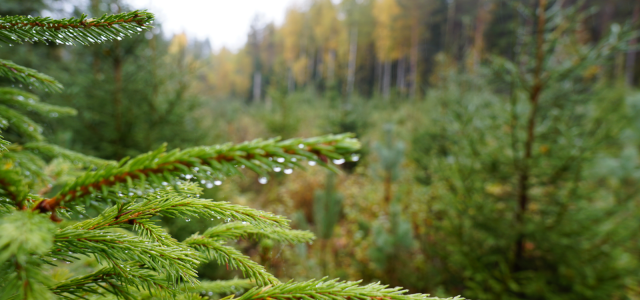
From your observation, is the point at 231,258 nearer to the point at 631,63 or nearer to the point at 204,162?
the point at 204,162

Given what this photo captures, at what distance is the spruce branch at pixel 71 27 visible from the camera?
21.4 inches

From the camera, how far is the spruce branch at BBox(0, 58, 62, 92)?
2.11ft

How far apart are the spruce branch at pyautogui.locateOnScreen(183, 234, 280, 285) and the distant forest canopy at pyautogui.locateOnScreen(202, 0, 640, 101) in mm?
18254

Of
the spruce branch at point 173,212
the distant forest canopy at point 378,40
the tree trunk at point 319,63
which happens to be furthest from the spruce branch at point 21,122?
the tree trunk at point 319,63

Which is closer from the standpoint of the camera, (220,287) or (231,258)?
(231,258)

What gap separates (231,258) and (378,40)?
27.0 m

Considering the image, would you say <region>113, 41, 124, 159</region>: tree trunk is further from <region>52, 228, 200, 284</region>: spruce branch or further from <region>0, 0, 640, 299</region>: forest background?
<region>52, 228, 200, 284</region>: spruce branch

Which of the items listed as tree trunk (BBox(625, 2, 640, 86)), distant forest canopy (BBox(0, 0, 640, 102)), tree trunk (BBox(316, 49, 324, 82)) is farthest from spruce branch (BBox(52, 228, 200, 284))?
tree trunk (BBox(316, 49, 324, 82))

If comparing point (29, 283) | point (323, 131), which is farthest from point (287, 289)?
point (323, 131)

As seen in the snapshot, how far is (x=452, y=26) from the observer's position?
86.7ft

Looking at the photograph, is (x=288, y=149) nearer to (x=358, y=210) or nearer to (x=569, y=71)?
(x=569, y=71)

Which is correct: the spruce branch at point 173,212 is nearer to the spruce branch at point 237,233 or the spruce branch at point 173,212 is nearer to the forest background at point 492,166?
the spruce branch at point 237,233

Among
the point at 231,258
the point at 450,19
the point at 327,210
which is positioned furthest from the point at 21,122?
the point at 450,19

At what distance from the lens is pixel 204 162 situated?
48cm
